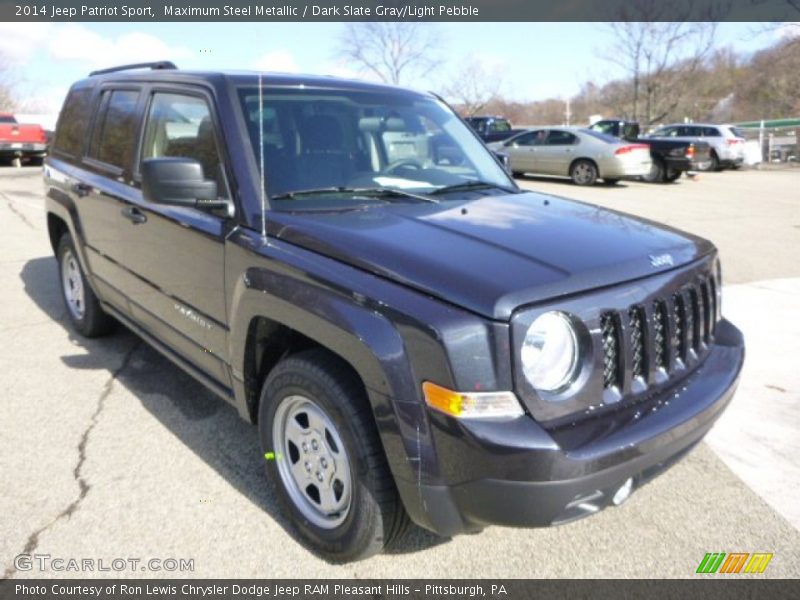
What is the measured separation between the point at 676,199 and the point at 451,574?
1368cm

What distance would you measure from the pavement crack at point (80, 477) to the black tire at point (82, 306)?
0.53m

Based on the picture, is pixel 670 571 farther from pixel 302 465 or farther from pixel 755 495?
pixel 302 465

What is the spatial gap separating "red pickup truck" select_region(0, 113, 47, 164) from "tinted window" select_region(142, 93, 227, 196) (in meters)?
21.0

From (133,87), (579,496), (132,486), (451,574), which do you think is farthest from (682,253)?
(133,87)

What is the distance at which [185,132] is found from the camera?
3.38 metres

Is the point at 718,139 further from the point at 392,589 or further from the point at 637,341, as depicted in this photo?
the point at 392,589

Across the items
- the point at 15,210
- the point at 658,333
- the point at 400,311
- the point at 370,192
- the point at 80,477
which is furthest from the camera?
the point at 15,210

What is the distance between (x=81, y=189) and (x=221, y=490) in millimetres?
2535

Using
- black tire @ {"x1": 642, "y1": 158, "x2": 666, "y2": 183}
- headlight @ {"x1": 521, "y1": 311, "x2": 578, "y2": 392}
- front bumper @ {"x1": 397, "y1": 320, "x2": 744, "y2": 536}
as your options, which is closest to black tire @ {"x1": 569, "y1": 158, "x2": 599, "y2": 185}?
black tire @ {"x1": 642, "y1": 158, "x2": 666, "y2": 183}

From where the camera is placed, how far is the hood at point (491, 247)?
2.13m

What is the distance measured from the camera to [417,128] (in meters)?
3.72

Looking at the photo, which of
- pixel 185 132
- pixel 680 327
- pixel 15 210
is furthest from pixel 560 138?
pixel 680 327

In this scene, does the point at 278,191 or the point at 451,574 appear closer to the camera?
the point at 451,574

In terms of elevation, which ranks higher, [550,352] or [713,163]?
[713,163]
